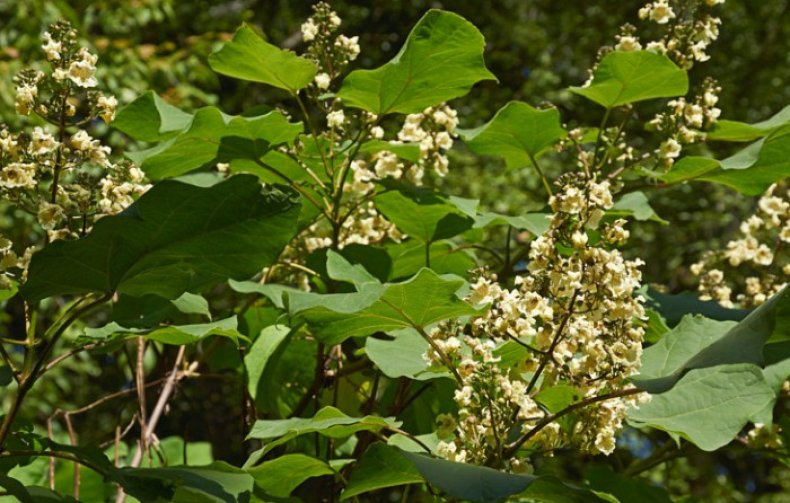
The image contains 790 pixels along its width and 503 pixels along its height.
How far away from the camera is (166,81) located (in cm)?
782

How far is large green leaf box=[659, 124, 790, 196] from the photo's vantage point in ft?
4.79

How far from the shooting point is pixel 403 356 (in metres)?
1.33

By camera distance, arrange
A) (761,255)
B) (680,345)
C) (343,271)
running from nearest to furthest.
Result: (680,345), (343,271), (761,255)

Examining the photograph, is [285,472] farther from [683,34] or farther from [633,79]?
[683,34]

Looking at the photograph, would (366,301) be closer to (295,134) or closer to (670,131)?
(295,134)

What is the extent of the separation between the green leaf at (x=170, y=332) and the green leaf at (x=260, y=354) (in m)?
0.21

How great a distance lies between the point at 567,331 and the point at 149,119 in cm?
73

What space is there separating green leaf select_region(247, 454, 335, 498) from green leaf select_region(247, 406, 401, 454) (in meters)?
0.03

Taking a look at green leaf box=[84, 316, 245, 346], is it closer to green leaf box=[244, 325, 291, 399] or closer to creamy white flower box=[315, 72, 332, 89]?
green leaf box=[244, 325, 291, 399]

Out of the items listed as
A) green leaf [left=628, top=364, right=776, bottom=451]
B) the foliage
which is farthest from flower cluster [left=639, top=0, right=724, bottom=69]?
green leaf [left=628, top=364, right=776, bottom=451]

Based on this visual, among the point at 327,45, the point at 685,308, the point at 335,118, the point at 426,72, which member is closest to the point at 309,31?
the point at 327,45

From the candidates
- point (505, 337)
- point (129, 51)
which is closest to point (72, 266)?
point (505, 337)

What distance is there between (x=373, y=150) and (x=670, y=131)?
0.45 m

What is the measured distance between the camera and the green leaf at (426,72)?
136 centimetres
